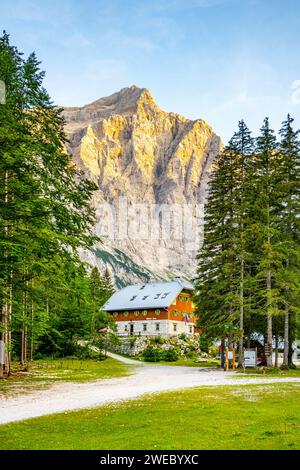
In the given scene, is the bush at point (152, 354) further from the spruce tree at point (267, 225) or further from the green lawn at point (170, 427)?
the green lawn at point (170, 427)

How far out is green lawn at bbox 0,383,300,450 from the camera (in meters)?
9.01

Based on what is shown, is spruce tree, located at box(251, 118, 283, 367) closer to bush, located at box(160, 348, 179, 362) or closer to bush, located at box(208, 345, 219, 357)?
bush, located at box(160, 348, 179, 362)

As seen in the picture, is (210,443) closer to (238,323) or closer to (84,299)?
(84,299)

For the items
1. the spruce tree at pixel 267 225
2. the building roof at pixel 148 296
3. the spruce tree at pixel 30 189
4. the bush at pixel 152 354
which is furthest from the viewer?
the building roof at pixel 148 296

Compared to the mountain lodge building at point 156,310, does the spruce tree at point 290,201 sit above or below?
above

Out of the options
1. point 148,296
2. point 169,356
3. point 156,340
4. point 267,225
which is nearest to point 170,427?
point 267,225

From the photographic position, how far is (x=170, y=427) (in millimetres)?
10594

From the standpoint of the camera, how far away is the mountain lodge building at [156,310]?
249 feet

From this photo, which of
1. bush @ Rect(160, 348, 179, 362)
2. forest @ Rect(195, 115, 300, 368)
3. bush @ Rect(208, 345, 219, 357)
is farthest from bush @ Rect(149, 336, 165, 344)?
forest @ Rect(195, 115, 300, 368)

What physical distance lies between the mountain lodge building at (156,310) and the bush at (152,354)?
15.8 m

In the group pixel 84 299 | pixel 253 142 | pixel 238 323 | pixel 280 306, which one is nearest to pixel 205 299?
pixel 238 323

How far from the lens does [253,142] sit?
134 feet

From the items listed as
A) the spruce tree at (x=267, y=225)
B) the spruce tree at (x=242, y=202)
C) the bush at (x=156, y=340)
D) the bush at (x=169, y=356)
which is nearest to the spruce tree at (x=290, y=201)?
the spruce tree at (x=267, y=225)

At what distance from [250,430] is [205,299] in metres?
31.1
